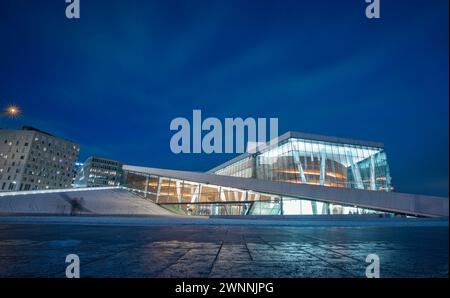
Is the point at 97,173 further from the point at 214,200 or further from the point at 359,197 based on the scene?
the point at 359,197

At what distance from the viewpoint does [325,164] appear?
32781 mm

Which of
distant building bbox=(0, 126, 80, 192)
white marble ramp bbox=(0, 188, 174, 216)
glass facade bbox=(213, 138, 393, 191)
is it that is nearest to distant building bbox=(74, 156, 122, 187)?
distant building bbox=(0, 126, 80, 192)

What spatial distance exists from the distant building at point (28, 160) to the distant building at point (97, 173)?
125ft

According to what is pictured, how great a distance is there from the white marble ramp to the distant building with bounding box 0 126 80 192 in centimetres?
9113

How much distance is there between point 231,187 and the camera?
3034cm

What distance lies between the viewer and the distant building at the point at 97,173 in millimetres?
159125

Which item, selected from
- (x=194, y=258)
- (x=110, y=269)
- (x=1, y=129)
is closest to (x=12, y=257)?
(x=110, y=269)

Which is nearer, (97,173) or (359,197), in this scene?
(359,197)

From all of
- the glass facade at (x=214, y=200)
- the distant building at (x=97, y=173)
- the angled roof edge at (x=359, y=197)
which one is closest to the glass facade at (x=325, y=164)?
the angled roof edge at (x=359, y=197)

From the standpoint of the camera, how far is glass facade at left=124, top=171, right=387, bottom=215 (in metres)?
25.2

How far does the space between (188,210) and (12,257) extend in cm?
2988

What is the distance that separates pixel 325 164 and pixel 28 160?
11668cm

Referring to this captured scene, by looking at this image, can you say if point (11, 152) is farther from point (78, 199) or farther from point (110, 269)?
point (110, 269)

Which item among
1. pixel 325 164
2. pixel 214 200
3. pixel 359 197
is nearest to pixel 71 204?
pixel 214 200
